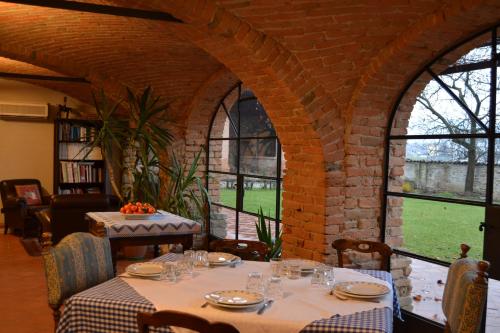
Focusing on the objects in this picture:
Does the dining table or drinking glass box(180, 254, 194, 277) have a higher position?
drinking glass box(180, 254, 194, 277)

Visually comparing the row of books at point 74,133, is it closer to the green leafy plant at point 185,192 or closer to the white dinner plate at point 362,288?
the green leafy plant at point 185,192

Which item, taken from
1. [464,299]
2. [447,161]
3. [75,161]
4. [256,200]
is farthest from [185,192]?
[464,299]

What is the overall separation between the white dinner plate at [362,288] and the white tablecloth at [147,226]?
2.72m

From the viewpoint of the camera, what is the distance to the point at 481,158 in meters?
4.45

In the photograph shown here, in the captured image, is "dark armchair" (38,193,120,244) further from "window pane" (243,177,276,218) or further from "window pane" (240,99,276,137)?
"window pane" (240,99,276,137)

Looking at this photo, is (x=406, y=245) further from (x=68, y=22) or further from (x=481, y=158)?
(x=68, y=22)

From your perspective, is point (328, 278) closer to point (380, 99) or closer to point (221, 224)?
point (380, 99)

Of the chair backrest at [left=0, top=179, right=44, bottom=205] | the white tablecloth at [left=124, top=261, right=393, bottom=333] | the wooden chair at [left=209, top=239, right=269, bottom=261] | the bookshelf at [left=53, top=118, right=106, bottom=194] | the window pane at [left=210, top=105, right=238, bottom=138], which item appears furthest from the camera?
the bookshelf at [left=53, top=118, right=106, bottom=194]

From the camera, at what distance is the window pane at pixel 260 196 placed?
6.78 metres

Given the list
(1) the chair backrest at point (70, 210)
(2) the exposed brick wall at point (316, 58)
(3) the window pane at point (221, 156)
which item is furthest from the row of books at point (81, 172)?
(2) the exposed brick wall at point (316, 58)

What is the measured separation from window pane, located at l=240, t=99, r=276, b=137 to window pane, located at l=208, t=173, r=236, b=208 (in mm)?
751

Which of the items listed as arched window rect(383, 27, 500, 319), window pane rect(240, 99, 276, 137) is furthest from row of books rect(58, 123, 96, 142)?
arched window rect(383, 27, 500, 319)

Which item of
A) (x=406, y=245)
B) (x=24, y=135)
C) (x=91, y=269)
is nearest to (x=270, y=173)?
(x=406, y=245)

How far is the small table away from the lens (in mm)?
5270
